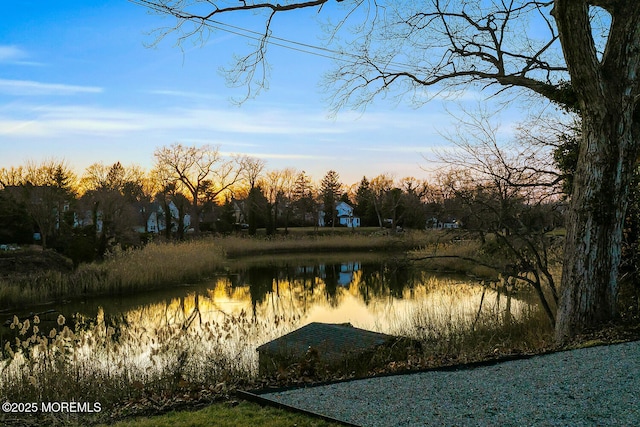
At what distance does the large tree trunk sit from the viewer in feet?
23.9

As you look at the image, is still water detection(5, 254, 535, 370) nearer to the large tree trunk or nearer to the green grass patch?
the large tree trunk

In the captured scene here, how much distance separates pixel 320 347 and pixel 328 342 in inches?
7.4

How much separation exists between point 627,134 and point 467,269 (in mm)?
16074

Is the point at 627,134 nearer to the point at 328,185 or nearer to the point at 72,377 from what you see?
the point at 72,377

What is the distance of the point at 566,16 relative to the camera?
7102 mm

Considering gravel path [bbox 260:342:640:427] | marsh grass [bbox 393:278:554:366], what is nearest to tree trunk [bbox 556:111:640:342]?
marsh grass [bbox 393:278:554:366]

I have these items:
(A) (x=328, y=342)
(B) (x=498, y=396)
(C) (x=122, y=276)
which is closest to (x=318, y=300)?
(C) (x=122, y=276)

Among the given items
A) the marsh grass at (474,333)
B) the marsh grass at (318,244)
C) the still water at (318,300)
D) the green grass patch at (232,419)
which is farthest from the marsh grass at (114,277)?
the green grass patch at (232,419)

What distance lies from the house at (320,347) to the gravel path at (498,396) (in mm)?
1622

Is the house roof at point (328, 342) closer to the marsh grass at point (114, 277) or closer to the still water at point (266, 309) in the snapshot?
the still water at point (266, 309)

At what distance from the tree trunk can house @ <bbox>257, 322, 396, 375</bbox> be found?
2.80m

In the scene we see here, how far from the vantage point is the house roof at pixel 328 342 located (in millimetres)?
7312

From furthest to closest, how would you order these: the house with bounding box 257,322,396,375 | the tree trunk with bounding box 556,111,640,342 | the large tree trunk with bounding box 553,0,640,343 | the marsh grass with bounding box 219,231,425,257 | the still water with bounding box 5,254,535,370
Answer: the marsh grass with bounding box 219,231,425,257 → the still water with bounding box 5,254,535,370 → the tree trunk with bounding box 556,111,640,342 → the large tree trunk with bounding box 553,0,640,343 → the house with bounding box 257,322,396,375

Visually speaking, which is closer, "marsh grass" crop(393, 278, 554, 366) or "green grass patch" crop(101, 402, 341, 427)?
"green grass patch" crop(101, 402, 341, 427)
